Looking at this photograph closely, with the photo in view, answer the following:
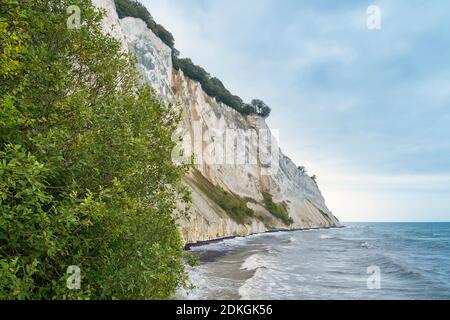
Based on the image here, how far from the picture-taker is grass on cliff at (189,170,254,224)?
68.1 metres

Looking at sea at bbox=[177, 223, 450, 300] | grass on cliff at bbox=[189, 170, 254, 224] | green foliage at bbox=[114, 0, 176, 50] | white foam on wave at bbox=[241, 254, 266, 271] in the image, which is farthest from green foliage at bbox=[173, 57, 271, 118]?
sea at bbox=[177, 223, 450, 300]

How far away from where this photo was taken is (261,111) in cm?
12706

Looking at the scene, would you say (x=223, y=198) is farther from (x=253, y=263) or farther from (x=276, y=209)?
(x=253, y=263)

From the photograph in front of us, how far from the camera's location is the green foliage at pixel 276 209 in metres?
97.0

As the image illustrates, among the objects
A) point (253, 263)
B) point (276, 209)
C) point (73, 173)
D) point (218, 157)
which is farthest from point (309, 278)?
point (276, 209)

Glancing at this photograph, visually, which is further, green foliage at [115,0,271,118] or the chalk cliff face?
green foliage at [115,0,271,118]

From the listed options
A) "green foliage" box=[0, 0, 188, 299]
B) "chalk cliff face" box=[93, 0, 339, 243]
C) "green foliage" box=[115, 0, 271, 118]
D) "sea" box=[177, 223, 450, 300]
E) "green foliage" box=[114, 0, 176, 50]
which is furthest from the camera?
"green foliage" box=[115, 0, 271, 118]

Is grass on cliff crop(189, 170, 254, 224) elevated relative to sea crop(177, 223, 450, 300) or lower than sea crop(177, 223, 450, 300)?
elevated

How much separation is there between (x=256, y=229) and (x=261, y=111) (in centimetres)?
5392

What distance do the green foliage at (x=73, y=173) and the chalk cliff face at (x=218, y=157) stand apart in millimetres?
30638

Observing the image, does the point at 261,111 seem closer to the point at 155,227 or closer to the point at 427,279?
the point at 427,279

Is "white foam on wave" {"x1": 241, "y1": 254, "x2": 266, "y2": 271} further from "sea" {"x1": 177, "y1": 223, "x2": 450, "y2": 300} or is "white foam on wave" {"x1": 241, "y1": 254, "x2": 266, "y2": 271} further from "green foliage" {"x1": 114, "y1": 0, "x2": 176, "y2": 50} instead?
"green foliage" {"x1": 114, "y1": 0, "x2": 176, "y2": 50}

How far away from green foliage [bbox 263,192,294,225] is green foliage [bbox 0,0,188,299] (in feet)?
279

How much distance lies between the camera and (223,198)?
236 feet
